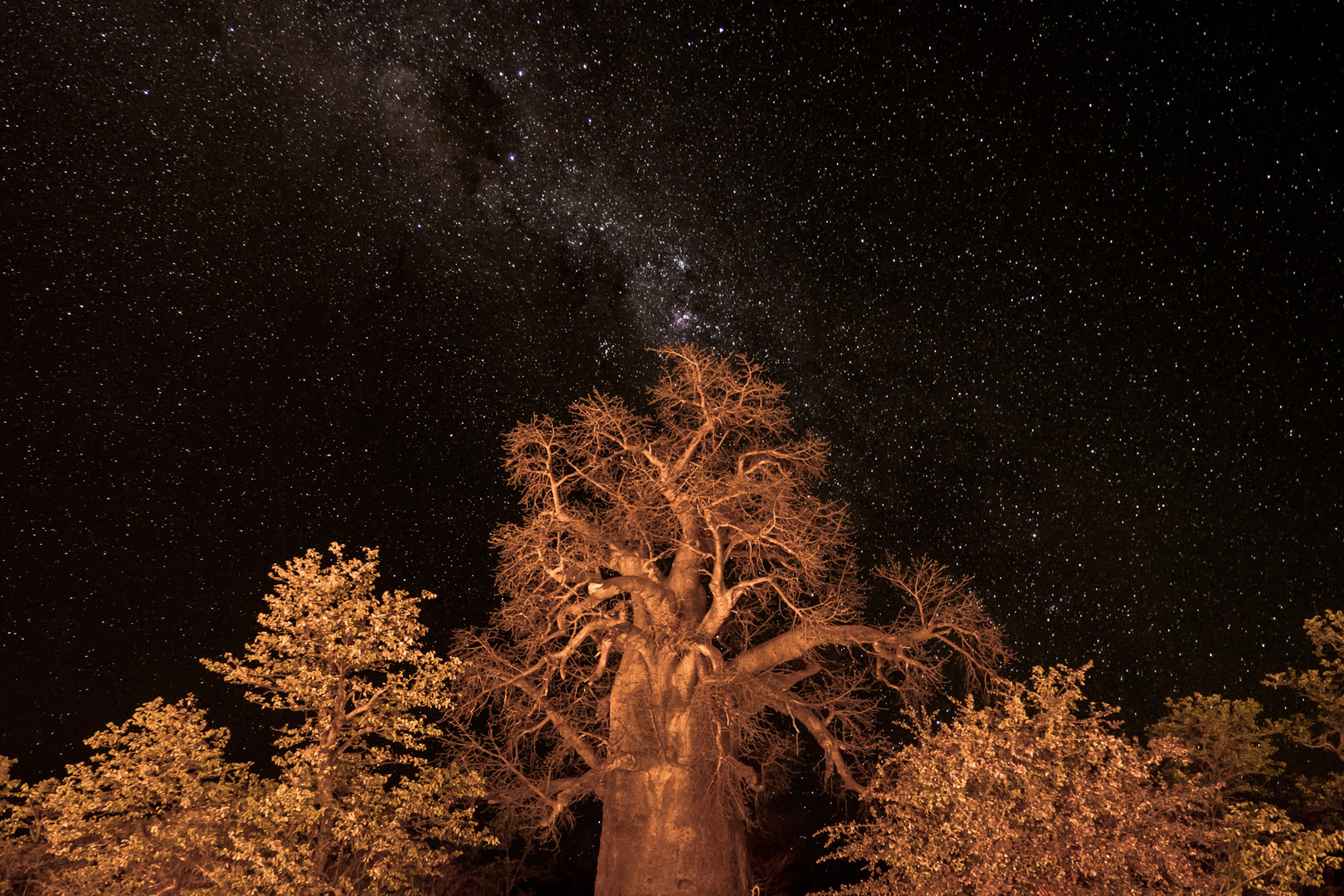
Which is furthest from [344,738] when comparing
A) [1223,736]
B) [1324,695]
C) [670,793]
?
[1324,695]

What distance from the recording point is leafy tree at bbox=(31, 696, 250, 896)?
8.97m

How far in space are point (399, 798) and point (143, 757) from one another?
341 cm

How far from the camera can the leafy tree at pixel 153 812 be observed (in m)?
8.97

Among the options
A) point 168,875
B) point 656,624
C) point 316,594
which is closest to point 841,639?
point 656,624

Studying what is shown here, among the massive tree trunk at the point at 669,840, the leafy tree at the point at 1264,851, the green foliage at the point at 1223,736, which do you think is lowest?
the leafy tree at the point at 1264,851

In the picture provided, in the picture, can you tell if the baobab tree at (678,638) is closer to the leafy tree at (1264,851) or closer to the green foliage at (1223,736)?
the leafy tree at (1264,851)

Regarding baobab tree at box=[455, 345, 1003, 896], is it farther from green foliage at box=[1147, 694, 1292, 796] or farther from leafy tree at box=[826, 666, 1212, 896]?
green foliage at box=[1147, 694, 1292, 796]

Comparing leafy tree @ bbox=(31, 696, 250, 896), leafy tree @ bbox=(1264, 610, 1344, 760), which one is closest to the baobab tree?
leafy tree @ bbox=(31, 696, 250, 896)

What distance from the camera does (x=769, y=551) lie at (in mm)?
13078

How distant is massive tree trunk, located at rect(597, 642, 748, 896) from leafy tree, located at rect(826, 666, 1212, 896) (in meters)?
3.15

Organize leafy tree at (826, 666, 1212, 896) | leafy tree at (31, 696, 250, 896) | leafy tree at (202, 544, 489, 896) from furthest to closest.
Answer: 1. leafy tree at (202, 544, 489, 896)
2. leafy tree at (31, 696, 250, 896)
3. leafy tree at (826, 666, 1212, 896)

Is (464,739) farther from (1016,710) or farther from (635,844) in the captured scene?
(1016,710)

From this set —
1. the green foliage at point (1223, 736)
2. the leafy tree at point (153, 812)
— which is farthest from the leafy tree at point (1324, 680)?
the leafy tree at point (153, 812)

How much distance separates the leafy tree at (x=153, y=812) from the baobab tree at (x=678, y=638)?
11.9 ft
